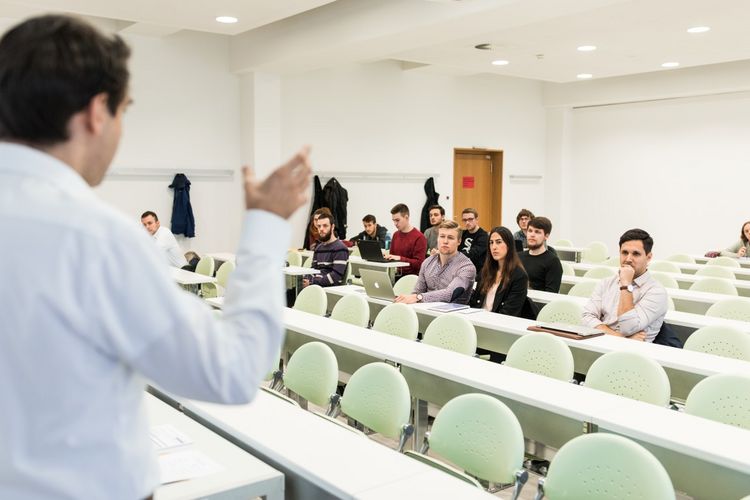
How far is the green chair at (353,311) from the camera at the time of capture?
5203 mm

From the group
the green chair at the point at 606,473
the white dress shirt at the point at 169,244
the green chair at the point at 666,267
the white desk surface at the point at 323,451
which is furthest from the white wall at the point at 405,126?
the green chair at the point at 606,473

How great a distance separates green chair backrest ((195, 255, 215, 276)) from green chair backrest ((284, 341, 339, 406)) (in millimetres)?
4682

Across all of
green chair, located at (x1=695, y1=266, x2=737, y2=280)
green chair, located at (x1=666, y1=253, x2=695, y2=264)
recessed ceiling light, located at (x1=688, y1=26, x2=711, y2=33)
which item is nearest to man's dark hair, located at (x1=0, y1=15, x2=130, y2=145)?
green chair, located at (x1=695, y1=266, x2=737, y2=280)

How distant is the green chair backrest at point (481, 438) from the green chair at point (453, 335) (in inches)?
55.8

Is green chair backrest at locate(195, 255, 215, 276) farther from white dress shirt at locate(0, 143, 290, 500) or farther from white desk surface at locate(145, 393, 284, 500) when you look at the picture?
white dress shirt at locate(0, 143, 290, 500)

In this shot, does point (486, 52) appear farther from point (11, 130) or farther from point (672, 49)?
point (11, 130)

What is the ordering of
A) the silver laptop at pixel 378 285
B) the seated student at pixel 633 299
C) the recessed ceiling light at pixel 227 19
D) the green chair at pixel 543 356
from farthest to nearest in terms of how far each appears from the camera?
1. the recessed ceiling light at pixel 227 19
2. the silver laptop at pixel 378 285
3. the seated student at pixel 633 299
4. the green chair at pixel 543 356

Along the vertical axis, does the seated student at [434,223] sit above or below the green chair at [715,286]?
above

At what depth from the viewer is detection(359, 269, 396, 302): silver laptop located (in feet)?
19.4

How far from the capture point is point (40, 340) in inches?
36.9

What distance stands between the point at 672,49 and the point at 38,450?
30.8 feet

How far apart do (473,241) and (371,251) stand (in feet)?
3.78

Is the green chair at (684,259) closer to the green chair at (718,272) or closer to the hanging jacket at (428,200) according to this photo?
the green chair at (718,272)

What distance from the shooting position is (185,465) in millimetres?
2242
